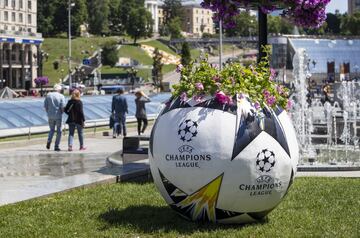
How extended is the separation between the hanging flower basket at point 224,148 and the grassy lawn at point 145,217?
28 centimetres

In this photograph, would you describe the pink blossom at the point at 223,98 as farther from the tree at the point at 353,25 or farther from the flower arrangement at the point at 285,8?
the tree at the point at 353,25

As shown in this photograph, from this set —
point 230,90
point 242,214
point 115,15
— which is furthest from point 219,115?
point 115,15

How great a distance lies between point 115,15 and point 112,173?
171110 mm

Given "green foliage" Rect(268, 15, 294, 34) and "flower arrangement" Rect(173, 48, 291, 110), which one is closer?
"flower arrangement" Rect(173, 48, 291, 110)

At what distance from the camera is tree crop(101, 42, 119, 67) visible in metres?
137

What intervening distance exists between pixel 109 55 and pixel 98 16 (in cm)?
3234

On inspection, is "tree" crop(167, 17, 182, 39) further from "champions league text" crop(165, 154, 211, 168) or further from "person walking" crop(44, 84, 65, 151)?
"champions league text" crop(165, 154, 211, 168)

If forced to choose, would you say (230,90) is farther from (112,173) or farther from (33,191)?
(112,173)

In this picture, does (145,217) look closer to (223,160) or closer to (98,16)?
(223,160)

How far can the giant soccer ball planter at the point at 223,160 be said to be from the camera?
642 centimetres

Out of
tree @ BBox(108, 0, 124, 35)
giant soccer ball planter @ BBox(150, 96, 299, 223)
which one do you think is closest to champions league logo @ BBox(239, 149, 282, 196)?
giant soccer ball planter @ BBox(150, 96, 299, 223)

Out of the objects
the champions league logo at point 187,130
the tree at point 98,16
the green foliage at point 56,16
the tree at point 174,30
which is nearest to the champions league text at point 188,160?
the champions league logo at point 187,130

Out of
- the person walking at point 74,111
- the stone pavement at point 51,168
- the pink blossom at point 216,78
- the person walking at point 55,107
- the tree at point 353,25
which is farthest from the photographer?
the tree at point 353,25

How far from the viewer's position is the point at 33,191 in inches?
352
